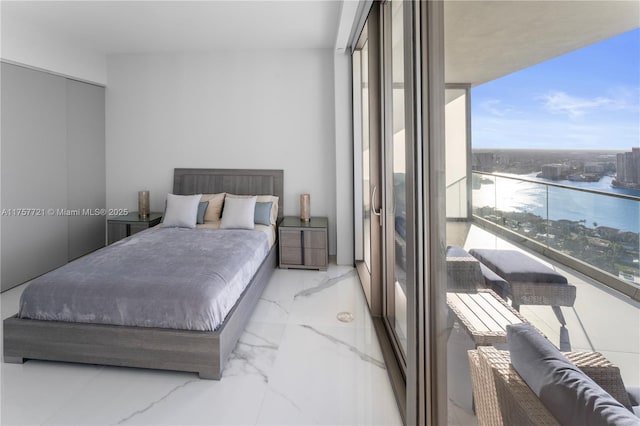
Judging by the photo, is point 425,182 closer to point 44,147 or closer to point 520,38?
point 520,38

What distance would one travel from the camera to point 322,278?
3.97 metres

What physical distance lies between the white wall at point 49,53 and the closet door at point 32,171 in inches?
5.2

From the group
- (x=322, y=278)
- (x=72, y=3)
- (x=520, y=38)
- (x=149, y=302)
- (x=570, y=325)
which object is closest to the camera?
(x=570, y=325)

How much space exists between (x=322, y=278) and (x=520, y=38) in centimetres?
351

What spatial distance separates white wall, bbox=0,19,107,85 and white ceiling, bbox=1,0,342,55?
4 centimetres

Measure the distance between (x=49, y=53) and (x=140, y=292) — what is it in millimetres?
3345

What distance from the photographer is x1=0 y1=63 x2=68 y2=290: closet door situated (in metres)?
3.58

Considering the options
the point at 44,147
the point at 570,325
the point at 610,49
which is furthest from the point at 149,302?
the point at 44,147

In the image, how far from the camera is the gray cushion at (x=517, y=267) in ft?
1.94

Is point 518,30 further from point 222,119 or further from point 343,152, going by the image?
point 222,119

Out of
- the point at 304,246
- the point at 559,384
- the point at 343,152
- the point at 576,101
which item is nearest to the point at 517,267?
the point at 559,384

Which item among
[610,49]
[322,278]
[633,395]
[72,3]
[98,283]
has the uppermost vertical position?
[72,3]

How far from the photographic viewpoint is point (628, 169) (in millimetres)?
428

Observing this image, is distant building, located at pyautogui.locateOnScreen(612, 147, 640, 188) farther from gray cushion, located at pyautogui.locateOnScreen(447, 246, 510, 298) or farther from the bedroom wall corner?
the bedroom wall corner
